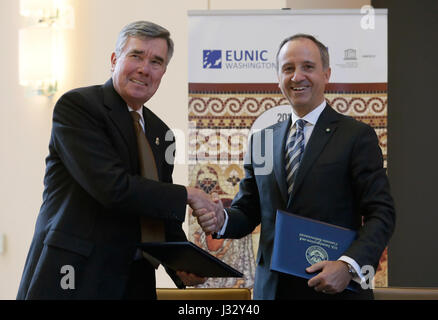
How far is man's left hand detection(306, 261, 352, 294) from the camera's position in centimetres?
221

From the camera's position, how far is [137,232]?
7.69 ft

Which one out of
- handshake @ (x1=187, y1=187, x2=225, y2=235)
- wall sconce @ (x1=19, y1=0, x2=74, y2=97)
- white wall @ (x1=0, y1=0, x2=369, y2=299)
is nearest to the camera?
handshake @ (x1=187, y1=187, x2=225, y2=235)

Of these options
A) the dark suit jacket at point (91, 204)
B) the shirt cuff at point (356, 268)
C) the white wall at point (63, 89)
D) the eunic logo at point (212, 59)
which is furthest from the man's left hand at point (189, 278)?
the white wall at point (63, 89)

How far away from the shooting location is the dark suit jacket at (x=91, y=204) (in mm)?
2189

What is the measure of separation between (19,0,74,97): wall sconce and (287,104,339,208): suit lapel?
11.9ft

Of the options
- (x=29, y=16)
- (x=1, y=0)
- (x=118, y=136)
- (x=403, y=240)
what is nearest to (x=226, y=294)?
(x=118, y=136)

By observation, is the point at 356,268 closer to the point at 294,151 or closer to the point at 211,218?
the point at 294,151

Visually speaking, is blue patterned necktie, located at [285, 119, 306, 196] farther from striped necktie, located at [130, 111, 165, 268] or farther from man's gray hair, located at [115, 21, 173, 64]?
man's gray hair, located at [115, 21, 173, 64]

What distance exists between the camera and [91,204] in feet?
7.55

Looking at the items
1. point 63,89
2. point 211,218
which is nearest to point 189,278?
point 211,218

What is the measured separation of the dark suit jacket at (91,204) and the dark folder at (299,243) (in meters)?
0.41

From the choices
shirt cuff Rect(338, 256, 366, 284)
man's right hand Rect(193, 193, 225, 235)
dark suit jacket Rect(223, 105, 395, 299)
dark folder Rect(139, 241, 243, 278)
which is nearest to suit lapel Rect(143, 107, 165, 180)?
man's right hand Rect(193, 193, 225, 235)

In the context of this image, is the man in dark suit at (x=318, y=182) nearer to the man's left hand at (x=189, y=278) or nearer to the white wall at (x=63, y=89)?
the man's left hand at (x=189, y=278)

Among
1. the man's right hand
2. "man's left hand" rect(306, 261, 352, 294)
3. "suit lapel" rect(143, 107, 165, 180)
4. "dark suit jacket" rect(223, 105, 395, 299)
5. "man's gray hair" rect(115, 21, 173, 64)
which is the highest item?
"man's gray hair" rect(115, 21, 173, 64)
